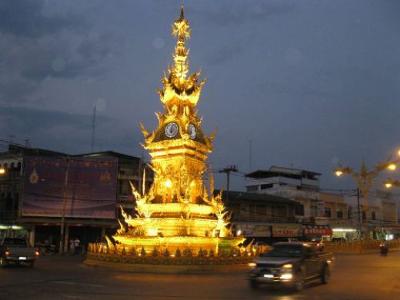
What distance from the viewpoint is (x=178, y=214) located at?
26094mm

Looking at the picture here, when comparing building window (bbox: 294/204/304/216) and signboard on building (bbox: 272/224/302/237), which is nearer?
signboard on building (bbox: 272/224/302/237)

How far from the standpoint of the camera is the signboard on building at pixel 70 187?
1877 inches

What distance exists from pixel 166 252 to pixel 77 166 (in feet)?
93.9

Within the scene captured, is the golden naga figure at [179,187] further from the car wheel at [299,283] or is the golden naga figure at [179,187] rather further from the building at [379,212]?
the building at [379,212]

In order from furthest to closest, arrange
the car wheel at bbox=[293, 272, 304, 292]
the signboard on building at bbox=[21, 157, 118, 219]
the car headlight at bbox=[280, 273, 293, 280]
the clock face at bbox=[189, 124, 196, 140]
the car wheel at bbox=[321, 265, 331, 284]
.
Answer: the signboard on building at bbox=[21, 157, 118, 219] < the clock face at bbox=[189, 124, 196, 140] < the car wheel at bbox=[321, 265, 331, 284] < the car wheel at bbox=[293, 272, 304, 292] < the car headlight at bbox=[280, 273, 293, 280]

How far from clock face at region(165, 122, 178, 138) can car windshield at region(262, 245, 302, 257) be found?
1161cm

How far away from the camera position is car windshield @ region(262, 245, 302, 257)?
17.4 meters

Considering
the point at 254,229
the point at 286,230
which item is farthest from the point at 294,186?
the point at 254,229

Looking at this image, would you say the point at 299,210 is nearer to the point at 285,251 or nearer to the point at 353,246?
the point at 353,246

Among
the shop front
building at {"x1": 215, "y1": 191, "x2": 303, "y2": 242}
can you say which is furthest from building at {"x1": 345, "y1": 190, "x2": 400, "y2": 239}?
building at {"x1": 215, "y1": 191, "x2": 303, "y2": 242}

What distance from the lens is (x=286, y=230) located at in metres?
62.7

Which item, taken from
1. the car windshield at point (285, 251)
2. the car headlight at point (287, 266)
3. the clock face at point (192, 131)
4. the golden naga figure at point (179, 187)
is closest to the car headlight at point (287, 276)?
the car headlight at point (287, 266)

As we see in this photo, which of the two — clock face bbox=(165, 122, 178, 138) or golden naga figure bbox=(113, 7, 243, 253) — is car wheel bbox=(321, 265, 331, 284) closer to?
golden naga figure bbox=(113, 7, 243, 253)

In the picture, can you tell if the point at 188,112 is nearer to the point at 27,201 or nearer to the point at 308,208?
the point at 27,201
